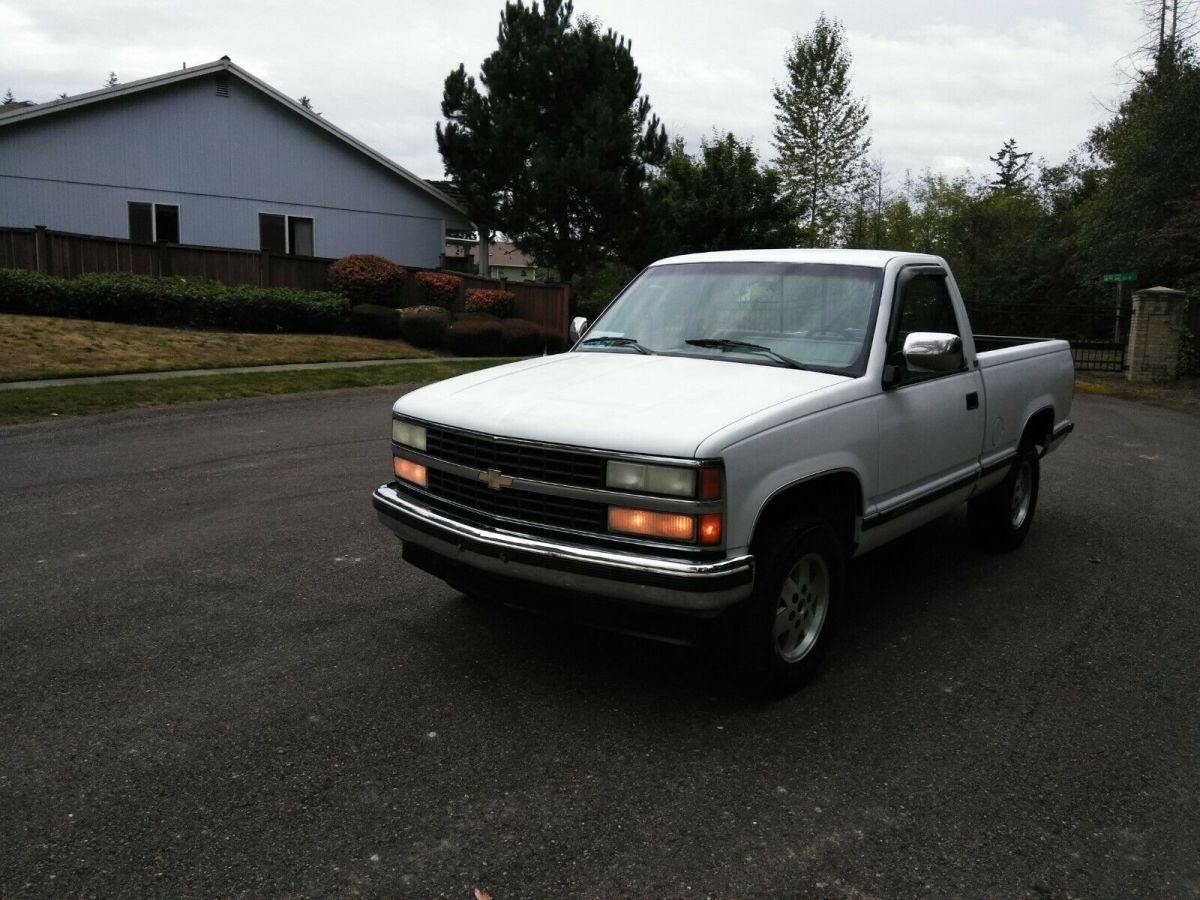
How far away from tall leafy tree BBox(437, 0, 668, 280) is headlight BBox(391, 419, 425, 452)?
24939 millimetres


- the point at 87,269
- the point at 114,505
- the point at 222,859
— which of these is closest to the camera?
the point at 222,859

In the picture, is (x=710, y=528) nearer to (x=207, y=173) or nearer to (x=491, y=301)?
(x=491, y=301)

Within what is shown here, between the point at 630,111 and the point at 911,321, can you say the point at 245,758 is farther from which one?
the point at 630,111

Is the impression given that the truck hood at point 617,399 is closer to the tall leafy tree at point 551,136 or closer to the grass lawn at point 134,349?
the grass lawn at point 134,349

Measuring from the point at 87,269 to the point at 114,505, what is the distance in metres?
14.4

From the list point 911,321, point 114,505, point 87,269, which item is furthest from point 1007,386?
point 87,269

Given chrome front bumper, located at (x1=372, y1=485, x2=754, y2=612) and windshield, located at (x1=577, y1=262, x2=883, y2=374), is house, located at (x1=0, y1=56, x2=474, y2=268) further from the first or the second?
chrome front bumper, located at (x1=372, y1=485, x2=754, y2=612)

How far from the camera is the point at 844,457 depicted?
4.28m

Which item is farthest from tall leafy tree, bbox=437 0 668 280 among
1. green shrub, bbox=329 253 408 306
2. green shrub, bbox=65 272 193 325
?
green shrub, bbox=65 272 193 325

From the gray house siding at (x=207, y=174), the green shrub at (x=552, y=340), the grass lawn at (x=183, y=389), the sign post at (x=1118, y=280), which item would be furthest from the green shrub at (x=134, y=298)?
the sign post at (x=1118, y=280)

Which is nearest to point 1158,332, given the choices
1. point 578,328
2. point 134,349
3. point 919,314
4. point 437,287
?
point 437,287

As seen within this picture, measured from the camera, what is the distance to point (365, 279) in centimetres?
2266

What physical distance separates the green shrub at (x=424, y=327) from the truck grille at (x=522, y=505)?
675 inches

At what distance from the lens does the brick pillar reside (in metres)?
20.4
